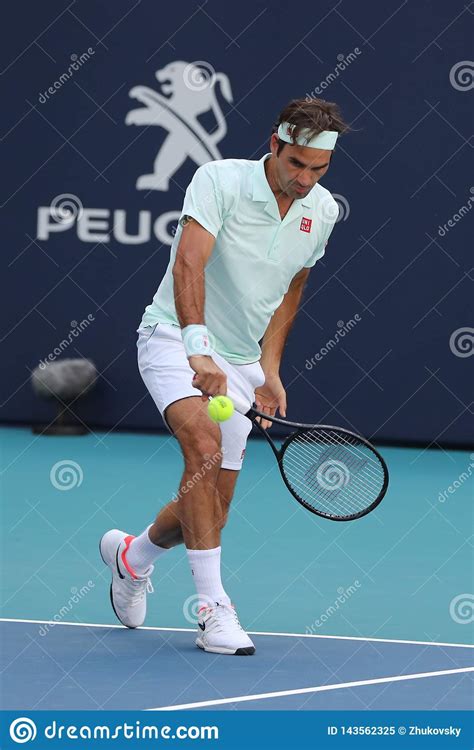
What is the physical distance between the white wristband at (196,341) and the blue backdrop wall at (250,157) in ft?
16.2

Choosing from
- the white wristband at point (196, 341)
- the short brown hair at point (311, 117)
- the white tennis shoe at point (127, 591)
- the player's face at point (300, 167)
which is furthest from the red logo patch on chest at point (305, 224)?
the white tennis shoe at point (127, 591)

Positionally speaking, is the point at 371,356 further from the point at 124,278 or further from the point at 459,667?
the point at 459,667

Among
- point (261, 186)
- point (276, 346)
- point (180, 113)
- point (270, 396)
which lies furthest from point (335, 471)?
point (180, 113)

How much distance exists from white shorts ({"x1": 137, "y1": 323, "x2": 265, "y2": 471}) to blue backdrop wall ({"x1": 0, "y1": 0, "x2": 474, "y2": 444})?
4.48 meters

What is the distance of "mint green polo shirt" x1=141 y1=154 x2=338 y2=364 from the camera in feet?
15.8

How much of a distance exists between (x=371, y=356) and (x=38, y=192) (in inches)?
96.2

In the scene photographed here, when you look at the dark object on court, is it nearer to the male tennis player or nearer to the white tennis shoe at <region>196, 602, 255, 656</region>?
the male tennis player

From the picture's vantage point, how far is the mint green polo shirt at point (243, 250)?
480 centimetres

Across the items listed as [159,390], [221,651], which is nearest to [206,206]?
[159,390]

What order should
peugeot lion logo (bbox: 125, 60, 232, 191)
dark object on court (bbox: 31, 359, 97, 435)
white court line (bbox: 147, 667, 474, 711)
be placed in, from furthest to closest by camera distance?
1. dark object on court (bbox: 31, 359, 97, 435)
2. peugeot lion logo (bbox: 125, 60, 232, 191)
3. white court line (bbox: 147, 667, 474, 711)

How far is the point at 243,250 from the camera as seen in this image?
15.9 feet

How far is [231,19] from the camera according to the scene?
9.49 m

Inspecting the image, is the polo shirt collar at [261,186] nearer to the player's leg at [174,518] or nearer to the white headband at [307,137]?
the white headband at [307,137]

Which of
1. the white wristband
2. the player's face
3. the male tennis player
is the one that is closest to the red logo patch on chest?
the male tennis player
